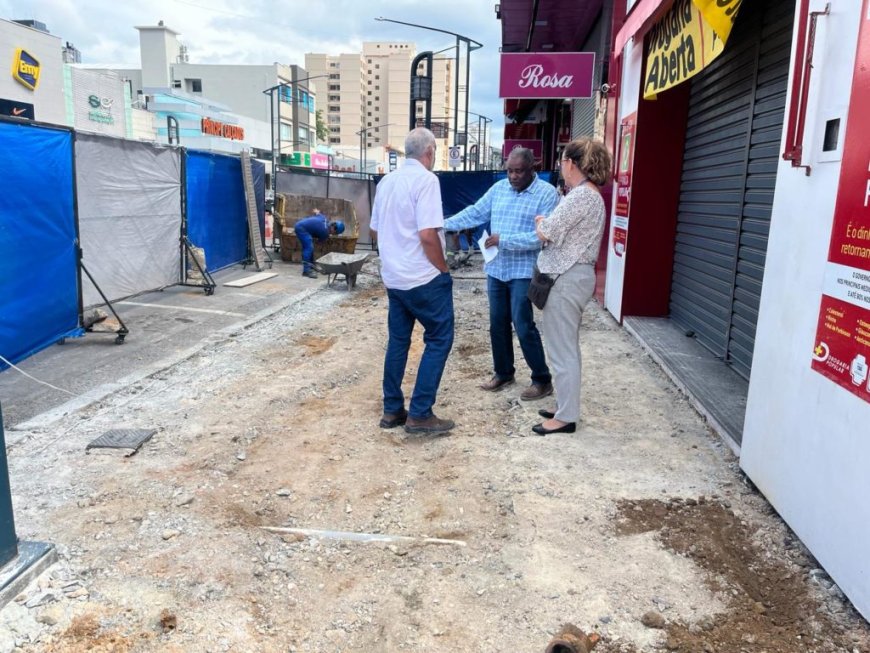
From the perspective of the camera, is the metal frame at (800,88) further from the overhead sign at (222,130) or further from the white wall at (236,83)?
the white wall at (236,83)

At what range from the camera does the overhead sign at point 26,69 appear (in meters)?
23.5

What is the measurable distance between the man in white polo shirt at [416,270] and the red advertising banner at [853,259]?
2.14 m

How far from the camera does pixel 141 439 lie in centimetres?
418

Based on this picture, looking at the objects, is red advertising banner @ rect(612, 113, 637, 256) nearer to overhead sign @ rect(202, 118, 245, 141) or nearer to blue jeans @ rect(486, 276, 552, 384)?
blue jeans @ rect(486, 276, 552, 384)

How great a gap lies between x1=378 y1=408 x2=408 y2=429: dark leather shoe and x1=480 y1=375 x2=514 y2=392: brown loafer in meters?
0.97

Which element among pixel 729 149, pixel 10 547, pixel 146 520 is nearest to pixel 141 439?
pixel 146 520

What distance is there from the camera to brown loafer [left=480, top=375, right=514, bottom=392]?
5270 millimetres

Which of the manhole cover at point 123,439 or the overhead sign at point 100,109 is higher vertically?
the overhead sign at point 100,109

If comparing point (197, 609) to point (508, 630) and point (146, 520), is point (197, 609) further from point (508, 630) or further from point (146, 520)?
point (508, 630)

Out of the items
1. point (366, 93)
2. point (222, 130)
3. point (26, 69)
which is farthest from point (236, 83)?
point (366, 93)

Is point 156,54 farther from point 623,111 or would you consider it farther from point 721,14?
point 721,14

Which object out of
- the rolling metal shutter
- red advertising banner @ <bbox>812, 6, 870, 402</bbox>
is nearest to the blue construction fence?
red advertising banner @ <bbox>812, 6, 870, 402</bbox>

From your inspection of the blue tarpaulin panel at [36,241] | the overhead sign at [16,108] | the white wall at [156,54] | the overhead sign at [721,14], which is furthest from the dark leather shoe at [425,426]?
the white wall at [156,54]

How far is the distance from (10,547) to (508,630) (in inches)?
81.0
